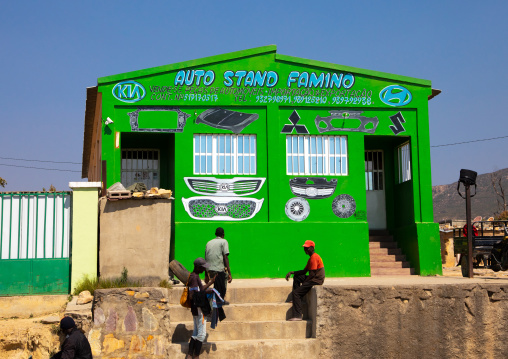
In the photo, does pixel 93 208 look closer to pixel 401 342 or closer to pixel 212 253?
pixel 212 253

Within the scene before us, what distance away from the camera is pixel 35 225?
44.1ft

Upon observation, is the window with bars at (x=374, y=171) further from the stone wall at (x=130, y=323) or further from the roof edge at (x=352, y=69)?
the stone wall at (x=130, y=323)

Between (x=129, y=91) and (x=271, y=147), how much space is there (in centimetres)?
374

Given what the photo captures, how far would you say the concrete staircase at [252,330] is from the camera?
11516 millimetres

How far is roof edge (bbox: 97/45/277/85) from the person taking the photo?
16281 millimetres

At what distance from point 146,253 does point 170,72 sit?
17.7 ft

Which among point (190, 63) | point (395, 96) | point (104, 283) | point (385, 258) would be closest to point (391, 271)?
point (385, 258)

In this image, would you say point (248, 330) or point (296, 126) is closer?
point (248, 330)

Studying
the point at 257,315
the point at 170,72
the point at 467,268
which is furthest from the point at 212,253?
the point at 467,268

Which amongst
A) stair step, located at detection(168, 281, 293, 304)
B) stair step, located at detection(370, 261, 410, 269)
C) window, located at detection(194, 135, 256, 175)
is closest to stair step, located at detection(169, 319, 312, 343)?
stair step, located at detection(168, 281, 293, 304)

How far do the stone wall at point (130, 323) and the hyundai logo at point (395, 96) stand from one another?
864 centimetres

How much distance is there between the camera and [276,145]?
665 inches

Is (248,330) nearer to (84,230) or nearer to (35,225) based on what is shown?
(84,230)

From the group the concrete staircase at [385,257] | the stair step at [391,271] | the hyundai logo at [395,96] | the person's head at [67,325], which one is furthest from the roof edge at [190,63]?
the person's head at [67,325]
